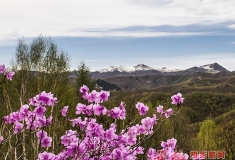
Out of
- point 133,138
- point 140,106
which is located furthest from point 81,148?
point 140,106

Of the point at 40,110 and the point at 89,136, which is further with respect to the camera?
the point at 89,136

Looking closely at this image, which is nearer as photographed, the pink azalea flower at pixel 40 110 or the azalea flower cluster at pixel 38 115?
the azalea flower cluster at pixel 38 115

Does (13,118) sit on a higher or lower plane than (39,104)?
lower

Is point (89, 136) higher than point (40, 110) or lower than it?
lower

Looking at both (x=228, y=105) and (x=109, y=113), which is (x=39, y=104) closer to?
(x=109, y=113)

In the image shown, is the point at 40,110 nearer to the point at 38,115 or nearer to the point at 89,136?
the point at 38,115

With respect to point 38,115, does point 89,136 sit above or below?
below

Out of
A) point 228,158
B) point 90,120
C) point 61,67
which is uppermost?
point 90,120

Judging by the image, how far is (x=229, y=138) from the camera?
63.5ft

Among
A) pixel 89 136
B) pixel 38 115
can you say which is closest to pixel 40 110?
pixel 38 115

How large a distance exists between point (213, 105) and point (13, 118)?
108 metres

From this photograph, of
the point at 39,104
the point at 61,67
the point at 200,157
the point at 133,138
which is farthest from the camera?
the point at 61,67

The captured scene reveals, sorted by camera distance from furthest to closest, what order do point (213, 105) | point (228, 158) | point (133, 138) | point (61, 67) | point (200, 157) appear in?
point (213, 105), point (61, 67), point (228, 158), point (200, 157), point (133, 138)

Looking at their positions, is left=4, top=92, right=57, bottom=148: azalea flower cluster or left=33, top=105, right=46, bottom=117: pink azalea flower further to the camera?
left=33, top=105, right=46, bottom=117: pink azalea flower
